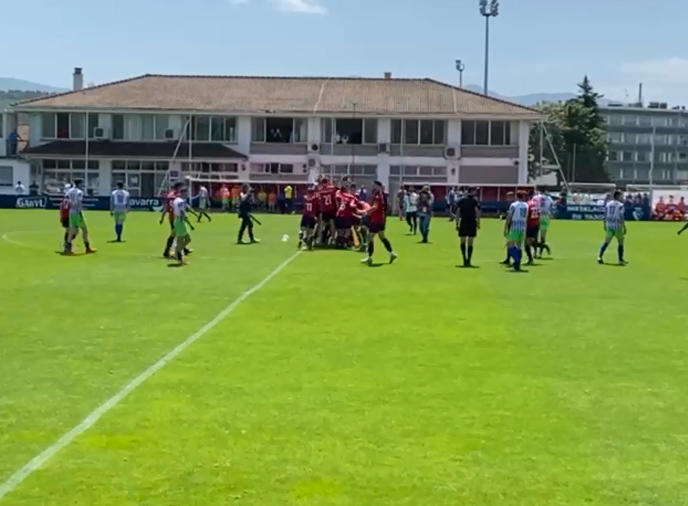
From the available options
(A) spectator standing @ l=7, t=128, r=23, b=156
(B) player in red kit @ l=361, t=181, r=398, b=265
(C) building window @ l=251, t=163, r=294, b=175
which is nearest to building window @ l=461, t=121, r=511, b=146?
(C) building window @ l=251, t=163, r=294, b=175

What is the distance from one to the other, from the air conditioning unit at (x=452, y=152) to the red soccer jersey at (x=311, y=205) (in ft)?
144

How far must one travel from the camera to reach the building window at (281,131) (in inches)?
2916

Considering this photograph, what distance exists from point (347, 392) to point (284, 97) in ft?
223

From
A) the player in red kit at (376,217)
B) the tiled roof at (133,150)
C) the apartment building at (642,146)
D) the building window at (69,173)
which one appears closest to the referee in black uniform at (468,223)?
the player in red kit at (376,217)

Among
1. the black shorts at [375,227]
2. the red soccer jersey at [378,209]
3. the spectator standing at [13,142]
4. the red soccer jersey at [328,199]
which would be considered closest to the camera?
the black shorts at [375,227]

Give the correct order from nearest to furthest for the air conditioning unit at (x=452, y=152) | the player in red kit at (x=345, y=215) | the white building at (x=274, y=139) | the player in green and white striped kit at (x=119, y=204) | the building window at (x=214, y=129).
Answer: the player in red kit at (x=345, y=215) < the player in green and white striped kit at (x=119, y=204) < the air conditioning unit at (x=452, y=152) < the white building at (x=274, y=139) < the building window at (x=214, y=129)

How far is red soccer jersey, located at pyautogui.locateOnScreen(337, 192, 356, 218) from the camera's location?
2961 centimetres

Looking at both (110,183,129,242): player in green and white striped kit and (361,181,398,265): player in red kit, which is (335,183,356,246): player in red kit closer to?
(361,181,398,265): player in red kit

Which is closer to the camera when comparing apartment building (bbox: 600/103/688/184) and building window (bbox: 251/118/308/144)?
building window (bbox: 251/118/308/144)

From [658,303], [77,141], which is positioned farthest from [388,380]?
[77,141]

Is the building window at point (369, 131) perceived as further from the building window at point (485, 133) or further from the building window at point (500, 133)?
the building window at point (500, 133)

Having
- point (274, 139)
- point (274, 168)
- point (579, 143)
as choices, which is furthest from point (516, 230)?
point (579, 143)

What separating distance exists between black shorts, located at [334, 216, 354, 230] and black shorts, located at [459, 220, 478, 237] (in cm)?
541

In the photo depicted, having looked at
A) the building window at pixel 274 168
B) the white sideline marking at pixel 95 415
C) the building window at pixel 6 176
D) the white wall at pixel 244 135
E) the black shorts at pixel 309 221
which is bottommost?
the white sideline marking at pixel 95 415
